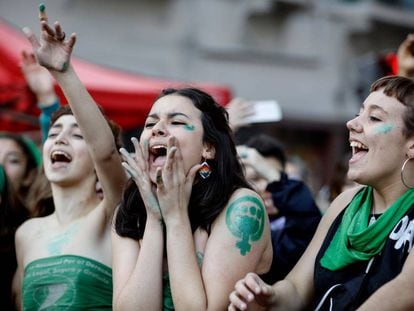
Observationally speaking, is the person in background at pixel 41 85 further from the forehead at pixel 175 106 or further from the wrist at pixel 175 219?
the wrist at pixel 175 219

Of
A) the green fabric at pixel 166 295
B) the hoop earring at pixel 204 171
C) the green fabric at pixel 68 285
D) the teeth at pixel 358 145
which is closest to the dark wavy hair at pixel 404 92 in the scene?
the teeth at pixel 358 145

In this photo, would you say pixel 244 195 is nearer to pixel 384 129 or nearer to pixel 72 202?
pixel 384 129

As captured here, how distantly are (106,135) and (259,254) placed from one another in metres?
0.89

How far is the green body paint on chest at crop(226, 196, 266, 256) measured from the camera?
338 cm

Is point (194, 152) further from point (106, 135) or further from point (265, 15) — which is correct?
point (265, 15)

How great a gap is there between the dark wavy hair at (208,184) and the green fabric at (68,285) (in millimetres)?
355

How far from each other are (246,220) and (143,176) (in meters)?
0.45

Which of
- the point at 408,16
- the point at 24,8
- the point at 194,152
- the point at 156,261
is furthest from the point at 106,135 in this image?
the point at 408,16

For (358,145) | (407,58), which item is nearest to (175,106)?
(358,145)

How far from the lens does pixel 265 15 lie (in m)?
16.2

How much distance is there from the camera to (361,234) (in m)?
3.20

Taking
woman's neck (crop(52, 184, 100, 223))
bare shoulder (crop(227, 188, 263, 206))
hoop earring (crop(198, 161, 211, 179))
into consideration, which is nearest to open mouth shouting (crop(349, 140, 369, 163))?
bare shoulder (crop(227, 188, 263, 206))

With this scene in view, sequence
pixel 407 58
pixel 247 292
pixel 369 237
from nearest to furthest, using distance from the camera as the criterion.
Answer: pixel 247 292 < pixel 369 237 < pixel 407 58

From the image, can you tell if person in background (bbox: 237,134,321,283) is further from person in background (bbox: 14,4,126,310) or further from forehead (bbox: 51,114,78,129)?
forehead (bbox: 51,114,78,129)
